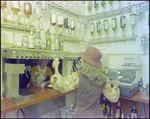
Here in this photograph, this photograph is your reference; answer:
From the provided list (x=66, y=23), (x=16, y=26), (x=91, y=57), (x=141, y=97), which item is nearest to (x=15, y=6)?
(x=16, y=26)

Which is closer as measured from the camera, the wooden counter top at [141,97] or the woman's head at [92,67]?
the woman's head at [92,67]

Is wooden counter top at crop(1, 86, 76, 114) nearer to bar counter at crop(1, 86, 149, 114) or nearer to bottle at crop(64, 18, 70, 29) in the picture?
bar counter at crop(1, 86, 149, 114)

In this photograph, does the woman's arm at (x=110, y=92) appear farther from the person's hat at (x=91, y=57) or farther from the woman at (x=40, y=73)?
the woman at (x=40, y=73)

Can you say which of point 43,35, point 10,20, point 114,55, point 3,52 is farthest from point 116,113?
point 10,20

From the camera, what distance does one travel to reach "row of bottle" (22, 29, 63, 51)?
44.5 inches

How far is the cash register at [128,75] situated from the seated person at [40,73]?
28.6 inches

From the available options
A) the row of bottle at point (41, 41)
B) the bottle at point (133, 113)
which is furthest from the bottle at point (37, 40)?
the bottle at point (133, 113)

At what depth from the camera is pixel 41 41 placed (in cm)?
122

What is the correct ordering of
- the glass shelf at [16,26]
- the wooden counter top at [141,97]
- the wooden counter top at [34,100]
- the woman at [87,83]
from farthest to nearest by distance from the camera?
the wooden counter top at [141,97]
the glass shelf at [16,26]
the woman at [87,83]
the wooden counter top at [34,100]

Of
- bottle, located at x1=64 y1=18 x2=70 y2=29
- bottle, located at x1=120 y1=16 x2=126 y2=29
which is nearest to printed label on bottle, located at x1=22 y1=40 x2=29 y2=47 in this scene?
bottle, located at x1=64 y1=18 x2=70 y2=29

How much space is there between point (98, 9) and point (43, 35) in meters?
1.08

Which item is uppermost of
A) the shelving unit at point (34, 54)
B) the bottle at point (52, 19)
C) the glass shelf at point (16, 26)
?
the bottle at point (52, 19)

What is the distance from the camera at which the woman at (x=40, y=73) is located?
1.20 metres

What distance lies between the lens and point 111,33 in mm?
1796
